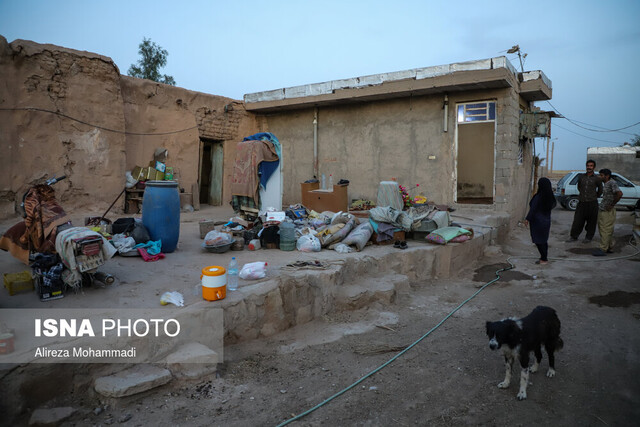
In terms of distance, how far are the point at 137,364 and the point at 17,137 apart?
691 cm

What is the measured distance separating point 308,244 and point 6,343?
12.4 feet

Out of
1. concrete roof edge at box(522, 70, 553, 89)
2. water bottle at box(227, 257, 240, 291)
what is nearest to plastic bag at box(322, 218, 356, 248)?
water bottle at box(227, 257, 240, 291)

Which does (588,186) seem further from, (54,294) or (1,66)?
(1,66)

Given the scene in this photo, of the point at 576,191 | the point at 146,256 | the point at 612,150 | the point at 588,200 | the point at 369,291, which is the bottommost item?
the point at 369,291

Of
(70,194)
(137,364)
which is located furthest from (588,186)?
(70,194)

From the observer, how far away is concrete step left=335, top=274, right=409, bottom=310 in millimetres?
4641

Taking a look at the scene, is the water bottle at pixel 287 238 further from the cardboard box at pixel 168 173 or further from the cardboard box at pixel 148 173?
the cardboard box at pixel 168 173

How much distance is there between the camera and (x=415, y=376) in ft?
10.5

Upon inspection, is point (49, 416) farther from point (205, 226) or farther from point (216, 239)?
point (205, 226)

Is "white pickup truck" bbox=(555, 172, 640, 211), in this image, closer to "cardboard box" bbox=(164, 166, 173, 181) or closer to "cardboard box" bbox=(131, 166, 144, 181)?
"cardboard box" bbox=(164, 166, 173, 181)

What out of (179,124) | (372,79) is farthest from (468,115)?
(179,124)

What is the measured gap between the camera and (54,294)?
3.32 meters

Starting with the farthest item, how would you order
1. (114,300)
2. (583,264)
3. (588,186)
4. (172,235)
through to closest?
(588,186) < (583,264) < (172,235) < (114,300)

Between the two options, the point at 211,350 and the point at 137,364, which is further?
the point at 211,350
